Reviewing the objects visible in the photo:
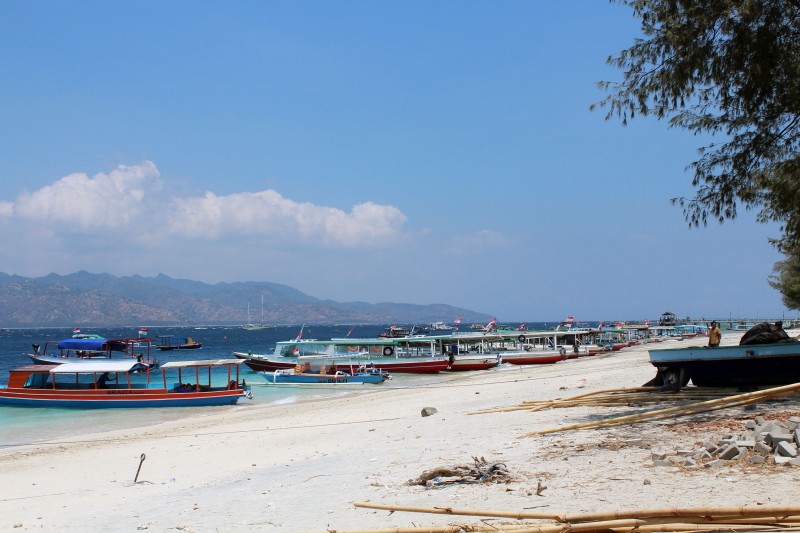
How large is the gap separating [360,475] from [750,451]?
5.11m

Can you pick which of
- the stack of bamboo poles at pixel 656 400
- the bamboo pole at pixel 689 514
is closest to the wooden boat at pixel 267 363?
the stack of bamboo poles at pixel 656 400

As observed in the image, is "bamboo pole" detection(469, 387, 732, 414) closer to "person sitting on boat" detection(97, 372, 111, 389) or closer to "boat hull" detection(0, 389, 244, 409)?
"boat hull" detection(0, 389, 244, 409)

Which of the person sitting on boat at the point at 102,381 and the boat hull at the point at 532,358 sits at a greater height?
the person sitting on boat at the point at 102,381

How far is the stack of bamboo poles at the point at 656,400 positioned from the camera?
11.7 metres

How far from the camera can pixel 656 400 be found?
14.3 metres

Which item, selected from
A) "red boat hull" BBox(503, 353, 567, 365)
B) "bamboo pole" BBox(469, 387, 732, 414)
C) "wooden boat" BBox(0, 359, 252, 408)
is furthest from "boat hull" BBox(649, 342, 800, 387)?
"red boat hull" BBox(503, 353, 567, 365)

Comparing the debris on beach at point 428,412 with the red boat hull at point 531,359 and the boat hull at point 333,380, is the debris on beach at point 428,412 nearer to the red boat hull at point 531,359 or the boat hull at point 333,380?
the boat hull at point 333,380

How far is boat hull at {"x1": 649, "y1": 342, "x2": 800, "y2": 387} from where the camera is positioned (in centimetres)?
1437

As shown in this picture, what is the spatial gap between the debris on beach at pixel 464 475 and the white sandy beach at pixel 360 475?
0.18 metres

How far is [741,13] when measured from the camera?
11.6m

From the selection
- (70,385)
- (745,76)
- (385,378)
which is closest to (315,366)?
(385,378)

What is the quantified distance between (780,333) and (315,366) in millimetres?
30869

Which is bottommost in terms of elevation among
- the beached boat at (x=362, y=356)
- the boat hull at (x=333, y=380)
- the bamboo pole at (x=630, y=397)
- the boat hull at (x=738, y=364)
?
the boat hull at (x=333, y=380)

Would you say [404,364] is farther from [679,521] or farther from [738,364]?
[679,521]
